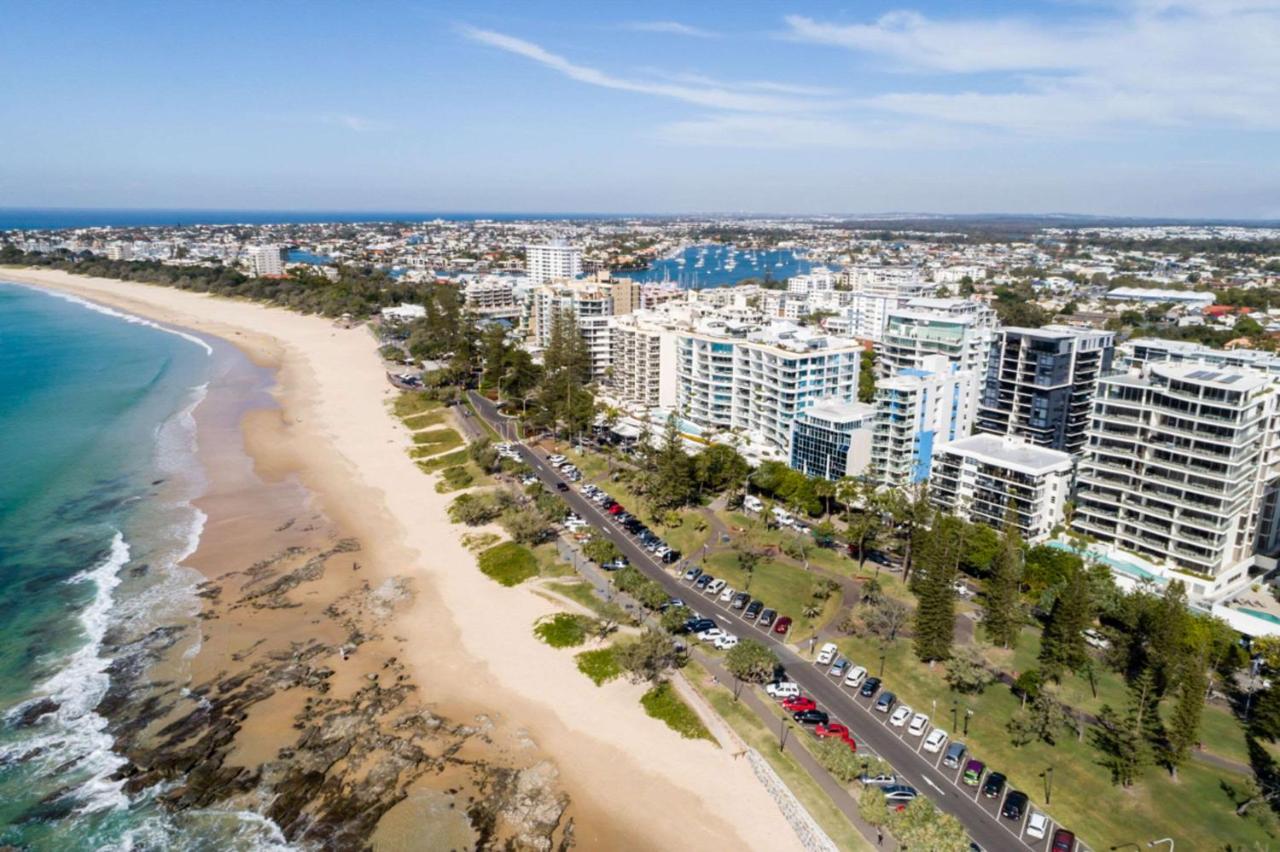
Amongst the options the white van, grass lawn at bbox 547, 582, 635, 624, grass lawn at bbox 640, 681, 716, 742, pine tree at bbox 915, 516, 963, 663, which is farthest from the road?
A: grass lawn at bbox 640, 681, 716, 742

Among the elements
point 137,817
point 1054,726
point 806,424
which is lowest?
point 137,817

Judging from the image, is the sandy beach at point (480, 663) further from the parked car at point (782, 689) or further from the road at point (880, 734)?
the road at point (880, 734)

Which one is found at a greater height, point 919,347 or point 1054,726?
point 919,347

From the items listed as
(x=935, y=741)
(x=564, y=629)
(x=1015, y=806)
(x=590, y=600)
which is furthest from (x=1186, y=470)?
(x=564, y=629)

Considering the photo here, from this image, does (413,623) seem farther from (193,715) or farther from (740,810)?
(740,810)

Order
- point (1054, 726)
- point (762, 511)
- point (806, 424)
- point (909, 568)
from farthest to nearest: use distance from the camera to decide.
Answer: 1. point (806, 424)
2. point (762, 511)
3. point (909, 568)
4. point (1054, 726)

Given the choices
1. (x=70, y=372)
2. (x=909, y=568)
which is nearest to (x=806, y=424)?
(x=909, y=568)
